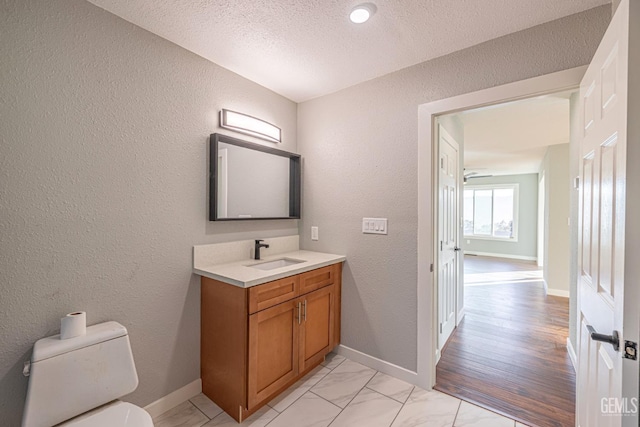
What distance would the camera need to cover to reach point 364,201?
229 cm

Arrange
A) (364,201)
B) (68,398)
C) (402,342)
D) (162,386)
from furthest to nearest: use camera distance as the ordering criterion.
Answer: (364,201), (402,342), (162,386), (68,398)

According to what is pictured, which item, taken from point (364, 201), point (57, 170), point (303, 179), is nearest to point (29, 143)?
point (57, 170)

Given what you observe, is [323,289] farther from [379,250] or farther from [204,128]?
[204,128]

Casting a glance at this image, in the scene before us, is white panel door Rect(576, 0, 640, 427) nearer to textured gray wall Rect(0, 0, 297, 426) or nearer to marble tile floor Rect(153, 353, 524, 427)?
marble tile floor Rect(153, 353, 524, 427)

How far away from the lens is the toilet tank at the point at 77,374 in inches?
44.6

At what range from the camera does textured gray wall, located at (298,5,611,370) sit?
5.70 feet

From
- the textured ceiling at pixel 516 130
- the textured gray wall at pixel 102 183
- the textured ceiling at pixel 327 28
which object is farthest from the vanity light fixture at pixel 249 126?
the textured ceiling at pixel 516 130

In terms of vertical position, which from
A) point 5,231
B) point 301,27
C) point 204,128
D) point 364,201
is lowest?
point 5,231

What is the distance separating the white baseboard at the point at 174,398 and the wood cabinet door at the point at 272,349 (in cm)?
50

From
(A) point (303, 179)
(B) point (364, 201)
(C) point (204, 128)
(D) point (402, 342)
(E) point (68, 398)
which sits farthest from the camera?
(A) point (303, 179)

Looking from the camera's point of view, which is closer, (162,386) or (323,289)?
(162,386)

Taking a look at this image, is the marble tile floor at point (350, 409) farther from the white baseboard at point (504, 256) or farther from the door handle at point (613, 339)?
the white baseboard at point (504, 256)

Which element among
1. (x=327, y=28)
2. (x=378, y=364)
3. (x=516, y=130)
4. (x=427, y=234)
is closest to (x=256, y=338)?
(x=378, y=364)

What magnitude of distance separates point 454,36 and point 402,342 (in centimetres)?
213
